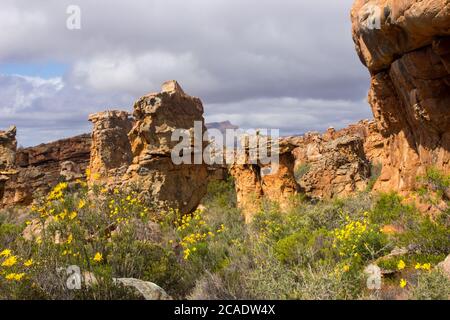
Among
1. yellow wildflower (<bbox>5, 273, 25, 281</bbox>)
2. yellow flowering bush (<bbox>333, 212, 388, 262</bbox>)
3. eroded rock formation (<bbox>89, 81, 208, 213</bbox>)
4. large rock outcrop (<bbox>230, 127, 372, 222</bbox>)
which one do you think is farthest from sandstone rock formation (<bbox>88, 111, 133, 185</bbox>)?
yellow wildflower (<bbox>5, 273, 25, 281</bbox>)

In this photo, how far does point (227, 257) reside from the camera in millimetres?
8836

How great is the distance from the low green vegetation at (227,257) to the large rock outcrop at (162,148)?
173 inches

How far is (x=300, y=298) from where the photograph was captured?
5574 millimetres

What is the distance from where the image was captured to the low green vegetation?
5949 millimetres

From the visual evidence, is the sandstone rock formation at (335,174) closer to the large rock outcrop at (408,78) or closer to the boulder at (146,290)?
the large rock outcrop at (408,78)

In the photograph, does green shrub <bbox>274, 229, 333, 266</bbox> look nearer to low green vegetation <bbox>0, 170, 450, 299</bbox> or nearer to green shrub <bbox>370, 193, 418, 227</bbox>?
low green vegetation <bbox>0, 170, 450, 299</bbox>

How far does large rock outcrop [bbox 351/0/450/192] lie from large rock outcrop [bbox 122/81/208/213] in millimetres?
6148

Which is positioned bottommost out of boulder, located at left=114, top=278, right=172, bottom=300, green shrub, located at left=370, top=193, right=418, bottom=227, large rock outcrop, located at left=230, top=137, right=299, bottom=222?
boulder, located at left=114, top=278, right=172, bottom=300

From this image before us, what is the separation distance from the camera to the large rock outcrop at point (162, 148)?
15266 mm

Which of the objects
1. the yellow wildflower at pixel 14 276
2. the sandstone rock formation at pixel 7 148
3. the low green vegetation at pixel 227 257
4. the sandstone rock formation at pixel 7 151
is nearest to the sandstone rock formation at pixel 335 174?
the low green vegetation at pixel 227 257

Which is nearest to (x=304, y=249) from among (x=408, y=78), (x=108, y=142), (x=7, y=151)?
(x=408, y=78)
